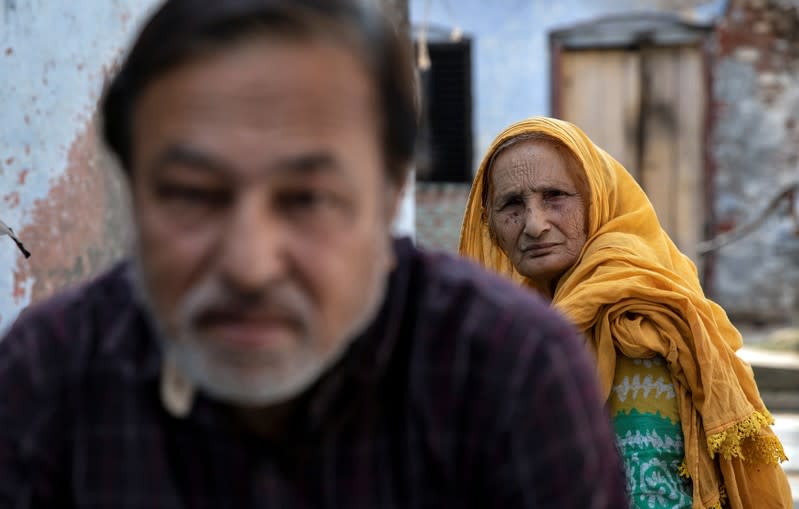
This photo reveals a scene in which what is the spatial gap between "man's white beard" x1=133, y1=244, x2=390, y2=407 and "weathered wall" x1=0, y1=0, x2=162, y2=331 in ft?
9.08

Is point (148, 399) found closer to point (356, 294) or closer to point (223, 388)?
point (223, 388)

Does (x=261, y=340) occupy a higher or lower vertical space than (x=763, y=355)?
higher

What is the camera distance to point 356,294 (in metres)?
1.42

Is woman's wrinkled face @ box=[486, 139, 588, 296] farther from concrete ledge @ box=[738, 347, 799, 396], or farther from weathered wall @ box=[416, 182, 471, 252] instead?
weathered wall @ box=[416, 182, 471, 252]

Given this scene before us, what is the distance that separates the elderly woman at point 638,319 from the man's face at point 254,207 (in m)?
1.75

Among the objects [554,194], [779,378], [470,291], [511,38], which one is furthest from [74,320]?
[511,38]

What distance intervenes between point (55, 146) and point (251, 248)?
305cm

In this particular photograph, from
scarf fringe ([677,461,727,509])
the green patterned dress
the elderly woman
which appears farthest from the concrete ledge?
the green patterned dress

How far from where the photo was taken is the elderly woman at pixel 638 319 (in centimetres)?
298

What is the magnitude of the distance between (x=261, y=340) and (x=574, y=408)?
16.4 inches

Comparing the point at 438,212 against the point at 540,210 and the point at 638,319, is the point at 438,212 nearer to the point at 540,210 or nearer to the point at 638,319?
the point at 540,210

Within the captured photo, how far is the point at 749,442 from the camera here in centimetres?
313

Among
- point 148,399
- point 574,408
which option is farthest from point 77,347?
point 574,408

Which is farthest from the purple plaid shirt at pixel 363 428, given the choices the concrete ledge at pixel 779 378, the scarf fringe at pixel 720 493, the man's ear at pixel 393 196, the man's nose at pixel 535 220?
the concrete ledge at pixel 779 378
